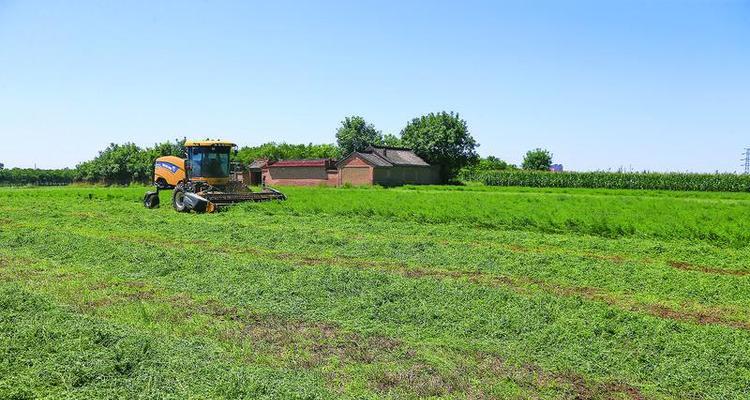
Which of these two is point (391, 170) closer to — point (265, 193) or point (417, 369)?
point (265, 193)

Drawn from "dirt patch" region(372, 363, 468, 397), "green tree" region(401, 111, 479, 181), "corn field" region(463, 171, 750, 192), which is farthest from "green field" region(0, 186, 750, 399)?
"green tree" region(401, 111, 479, 181)

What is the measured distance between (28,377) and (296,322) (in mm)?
3151

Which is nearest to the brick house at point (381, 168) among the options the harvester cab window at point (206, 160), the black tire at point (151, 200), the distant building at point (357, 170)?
the distant building at point (357, 170)

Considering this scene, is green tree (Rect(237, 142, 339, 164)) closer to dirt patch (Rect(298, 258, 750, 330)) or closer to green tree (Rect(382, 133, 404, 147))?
green tree (Rect(382, 133, 404, 147))

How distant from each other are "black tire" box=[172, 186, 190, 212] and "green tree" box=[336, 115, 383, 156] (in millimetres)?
58863

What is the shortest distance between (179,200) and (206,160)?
1925 mm

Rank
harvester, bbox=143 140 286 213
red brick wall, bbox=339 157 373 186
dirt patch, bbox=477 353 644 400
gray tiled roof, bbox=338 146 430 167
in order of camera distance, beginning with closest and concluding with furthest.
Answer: dirt patch, bbox=477 353 644 400
harvester, bbox=143 140 286 213
red brick wall, bbox=339 157 373 186
gray tiled roof, bbox=338 146 430 167

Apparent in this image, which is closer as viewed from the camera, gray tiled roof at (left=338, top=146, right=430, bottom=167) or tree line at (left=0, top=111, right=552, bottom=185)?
gray tiled roof at (left=338, top=146, right=430, bottom=167)

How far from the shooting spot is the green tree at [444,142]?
6656 cm

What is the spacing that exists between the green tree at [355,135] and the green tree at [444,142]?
45.3ft

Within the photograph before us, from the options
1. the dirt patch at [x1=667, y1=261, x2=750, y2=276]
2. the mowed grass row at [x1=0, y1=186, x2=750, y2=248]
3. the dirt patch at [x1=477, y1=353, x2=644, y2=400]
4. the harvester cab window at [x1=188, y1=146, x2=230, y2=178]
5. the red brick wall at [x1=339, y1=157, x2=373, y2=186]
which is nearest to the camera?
the dirt patch at [x1=477, y1=353, x2=644, y2=400]

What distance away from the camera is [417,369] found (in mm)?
5957

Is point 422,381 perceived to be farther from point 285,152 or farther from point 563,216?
point 285,152

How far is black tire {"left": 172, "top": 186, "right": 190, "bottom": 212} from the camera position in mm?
22312
